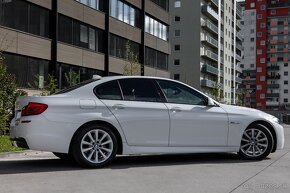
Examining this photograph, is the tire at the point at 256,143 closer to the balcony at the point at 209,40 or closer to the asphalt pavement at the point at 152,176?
the asphalt pavement at the point at 152,176

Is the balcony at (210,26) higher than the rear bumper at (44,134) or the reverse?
higher

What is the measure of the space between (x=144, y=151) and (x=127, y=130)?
0.46 meters

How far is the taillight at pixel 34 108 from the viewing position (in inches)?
273

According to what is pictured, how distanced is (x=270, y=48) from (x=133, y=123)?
12613cm

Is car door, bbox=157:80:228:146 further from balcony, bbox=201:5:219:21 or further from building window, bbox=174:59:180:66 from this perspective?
balcony, bbox=201:5:219:21

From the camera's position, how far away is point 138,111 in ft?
→ 24.7

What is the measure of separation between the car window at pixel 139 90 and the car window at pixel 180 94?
0.20m

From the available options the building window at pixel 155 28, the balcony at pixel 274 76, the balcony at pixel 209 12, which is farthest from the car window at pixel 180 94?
the balcony at pixel 274 76

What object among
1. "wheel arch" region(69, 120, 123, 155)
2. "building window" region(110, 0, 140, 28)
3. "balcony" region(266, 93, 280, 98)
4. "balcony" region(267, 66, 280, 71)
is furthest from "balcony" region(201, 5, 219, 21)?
"wheel arch" region(69, 120, 123, 155)

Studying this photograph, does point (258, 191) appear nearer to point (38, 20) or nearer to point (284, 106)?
point (38, 20)

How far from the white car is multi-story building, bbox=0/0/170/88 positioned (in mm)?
13369

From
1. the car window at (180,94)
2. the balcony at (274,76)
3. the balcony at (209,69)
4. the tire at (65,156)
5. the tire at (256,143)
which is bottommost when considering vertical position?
the tire at (65,156)

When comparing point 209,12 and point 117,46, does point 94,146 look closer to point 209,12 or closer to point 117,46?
point 117,46

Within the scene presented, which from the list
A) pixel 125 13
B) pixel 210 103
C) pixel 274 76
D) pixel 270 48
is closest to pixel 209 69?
pixel 125 13
